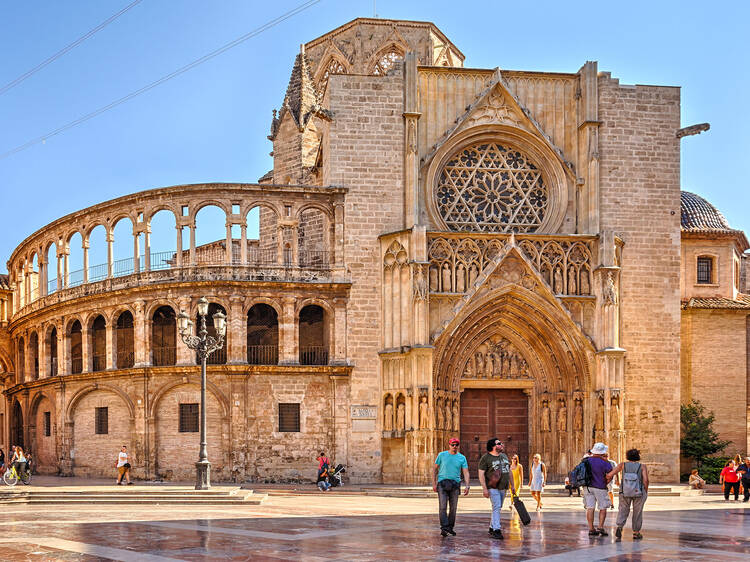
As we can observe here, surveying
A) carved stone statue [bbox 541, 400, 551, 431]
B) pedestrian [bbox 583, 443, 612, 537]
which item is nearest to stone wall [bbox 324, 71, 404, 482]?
carved stone statue [bbox 541, 400, 551, 431]

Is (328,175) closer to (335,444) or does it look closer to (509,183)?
(509,183)

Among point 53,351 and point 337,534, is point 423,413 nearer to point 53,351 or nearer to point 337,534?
point 337,534

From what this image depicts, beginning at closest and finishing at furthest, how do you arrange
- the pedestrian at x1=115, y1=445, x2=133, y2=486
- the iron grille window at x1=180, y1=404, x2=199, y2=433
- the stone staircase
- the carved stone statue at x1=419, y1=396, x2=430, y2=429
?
the stone staircase, the pedestrian at x1=115, y1=445, x2=133, y2=486, the carved stone statue at x1=419, y1=396, x2=430, y2=429, the iron grille window at x1=180, y1=404, x2=199, y2=433

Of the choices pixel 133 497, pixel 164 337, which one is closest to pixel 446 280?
pixel 164 337

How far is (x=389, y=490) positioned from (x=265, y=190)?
11.0 metres

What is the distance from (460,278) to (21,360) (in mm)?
21136

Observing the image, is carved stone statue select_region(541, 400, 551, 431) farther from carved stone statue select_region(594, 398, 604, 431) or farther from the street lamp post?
the street lamp post

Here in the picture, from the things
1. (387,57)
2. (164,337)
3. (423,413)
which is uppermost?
(387,57)

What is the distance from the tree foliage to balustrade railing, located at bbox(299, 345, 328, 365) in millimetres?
13320

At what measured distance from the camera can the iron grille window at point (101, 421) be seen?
34.5 metres

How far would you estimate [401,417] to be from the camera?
31.3 meters

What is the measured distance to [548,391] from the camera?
33062 millimetres

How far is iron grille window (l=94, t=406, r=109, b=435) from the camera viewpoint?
113ft

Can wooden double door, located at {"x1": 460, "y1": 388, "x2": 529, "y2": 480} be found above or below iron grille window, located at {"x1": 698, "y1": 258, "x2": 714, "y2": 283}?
below
